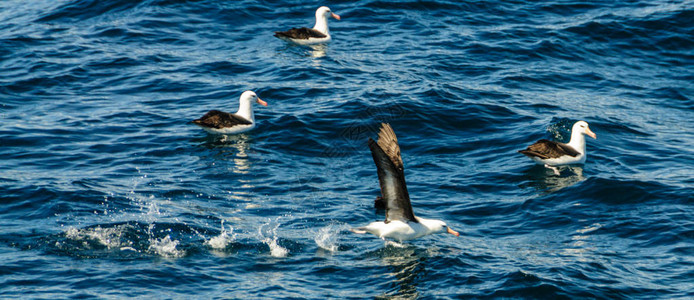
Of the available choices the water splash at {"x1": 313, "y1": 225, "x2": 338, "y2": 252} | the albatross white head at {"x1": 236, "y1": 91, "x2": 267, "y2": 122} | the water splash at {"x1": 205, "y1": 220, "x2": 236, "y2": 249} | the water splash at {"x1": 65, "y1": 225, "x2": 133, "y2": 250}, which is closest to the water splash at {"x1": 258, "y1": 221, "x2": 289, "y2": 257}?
the water splash at {"x1": 205, "y1": 220, "x2": 236, "y2": 249}

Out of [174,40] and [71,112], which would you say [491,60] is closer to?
[174,40]

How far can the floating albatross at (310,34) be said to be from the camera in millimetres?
24891

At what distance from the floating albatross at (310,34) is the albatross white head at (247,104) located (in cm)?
560

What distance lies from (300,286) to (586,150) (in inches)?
365

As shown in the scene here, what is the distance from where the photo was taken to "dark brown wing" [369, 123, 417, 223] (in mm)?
10745

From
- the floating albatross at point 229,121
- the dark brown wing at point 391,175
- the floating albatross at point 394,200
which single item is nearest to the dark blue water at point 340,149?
the floating albatross at point 229,121

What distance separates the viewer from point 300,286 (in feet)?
37.5

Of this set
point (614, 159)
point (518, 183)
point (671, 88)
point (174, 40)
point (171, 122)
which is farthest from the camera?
point (174, 40)

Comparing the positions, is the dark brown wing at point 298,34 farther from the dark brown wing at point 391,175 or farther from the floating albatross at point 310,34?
the dark brown wing at point 391,175

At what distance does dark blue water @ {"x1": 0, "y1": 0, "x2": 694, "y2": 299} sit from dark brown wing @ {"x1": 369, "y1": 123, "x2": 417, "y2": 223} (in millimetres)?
872

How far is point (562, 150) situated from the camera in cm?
1691

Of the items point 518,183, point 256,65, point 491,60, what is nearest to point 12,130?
point 256,65

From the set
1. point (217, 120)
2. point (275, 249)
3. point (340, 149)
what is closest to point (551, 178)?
point (340, 149)

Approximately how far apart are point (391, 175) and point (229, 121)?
8000 mm
